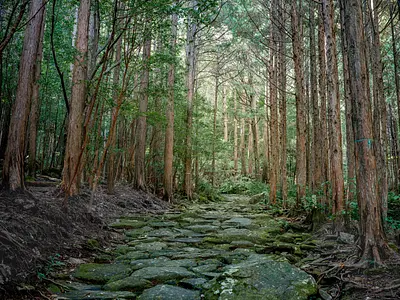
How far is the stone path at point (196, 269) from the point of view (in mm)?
3172

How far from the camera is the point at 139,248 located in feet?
17.5

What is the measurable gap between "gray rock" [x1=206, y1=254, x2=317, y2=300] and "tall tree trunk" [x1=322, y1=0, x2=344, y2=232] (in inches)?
105

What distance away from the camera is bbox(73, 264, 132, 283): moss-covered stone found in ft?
12.2

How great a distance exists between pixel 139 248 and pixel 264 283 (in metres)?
2.61

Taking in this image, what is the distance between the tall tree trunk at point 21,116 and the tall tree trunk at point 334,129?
517 centimetres

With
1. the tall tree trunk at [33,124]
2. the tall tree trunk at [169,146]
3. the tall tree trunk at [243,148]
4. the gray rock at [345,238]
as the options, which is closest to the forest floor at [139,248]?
the gray rock at [345,238]

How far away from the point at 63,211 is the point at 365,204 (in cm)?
470

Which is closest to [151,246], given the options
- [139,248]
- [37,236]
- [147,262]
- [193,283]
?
[139,248]

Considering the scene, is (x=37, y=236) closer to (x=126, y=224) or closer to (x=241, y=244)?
(x=126, y=224)

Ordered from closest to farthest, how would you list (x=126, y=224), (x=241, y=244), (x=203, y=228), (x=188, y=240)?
(x=241, y=244), (x=188, y=240), (x=126, y=224), (x=203, y=228)

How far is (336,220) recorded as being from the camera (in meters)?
6.01

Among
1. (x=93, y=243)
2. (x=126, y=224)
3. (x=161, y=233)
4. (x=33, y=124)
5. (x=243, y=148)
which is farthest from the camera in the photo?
(x=243, y=148)

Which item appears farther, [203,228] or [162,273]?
[203,228]

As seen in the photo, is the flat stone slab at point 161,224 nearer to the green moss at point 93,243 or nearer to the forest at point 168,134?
the forest at point 168,134
